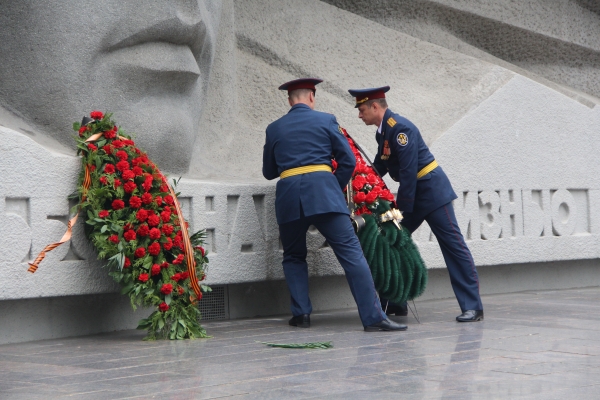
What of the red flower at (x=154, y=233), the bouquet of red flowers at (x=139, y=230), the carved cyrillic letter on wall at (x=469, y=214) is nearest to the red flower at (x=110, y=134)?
the bouquet of red flowers at (x=139, y=230)

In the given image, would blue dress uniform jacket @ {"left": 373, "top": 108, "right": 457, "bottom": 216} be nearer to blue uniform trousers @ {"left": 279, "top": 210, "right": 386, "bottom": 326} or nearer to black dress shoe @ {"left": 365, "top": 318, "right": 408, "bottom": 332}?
blue uniform trousers @ {"left": 279, "top": 210, "right": 386, "bottom": 326}

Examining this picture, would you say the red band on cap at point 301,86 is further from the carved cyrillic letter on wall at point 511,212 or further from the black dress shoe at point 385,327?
the carved cyrillic letter on wall at point 511,212

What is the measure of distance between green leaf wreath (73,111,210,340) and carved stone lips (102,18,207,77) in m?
0.75

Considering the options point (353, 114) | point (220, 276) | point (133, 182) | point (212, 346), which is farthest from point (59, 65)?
point (353, 114)

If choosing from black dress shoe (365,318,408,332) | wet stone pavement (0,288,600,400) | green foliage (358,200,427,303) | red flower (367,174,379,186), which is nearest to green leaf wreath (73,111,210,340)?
wet stone pavement (0,288,600,400)

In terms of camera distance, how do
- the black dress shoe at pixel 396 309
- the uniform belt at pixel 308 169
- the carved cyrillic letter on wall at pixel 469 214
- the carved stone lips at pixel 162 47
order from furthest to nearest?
1. the carved cyrillic letter on wall at pixel 469 214
2. the black dress shoe at pixel 396 309
3. the carved stone lips at pixel 162 47
4. the uniform belt at pixel 308 169

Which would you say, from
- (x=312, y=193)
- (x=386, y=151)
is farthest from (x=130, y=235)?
(x=386, y=151)

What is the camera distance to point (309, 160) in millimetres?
6059

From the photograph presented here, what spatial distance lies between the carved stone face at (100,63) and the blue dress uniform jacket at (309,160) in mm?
957

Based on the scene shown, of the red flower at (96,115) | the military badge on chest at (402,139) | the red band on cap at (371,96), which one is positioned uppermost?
the red band on cap at (371,96)

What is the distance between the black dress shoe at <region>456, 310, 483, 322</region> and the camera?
6.36 m

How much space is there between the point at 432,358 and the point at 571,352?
0.74 meters

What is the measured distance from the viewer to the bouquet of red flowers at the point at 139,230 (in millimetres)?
5602

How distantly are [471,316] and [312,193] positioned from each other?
4.61 feet
